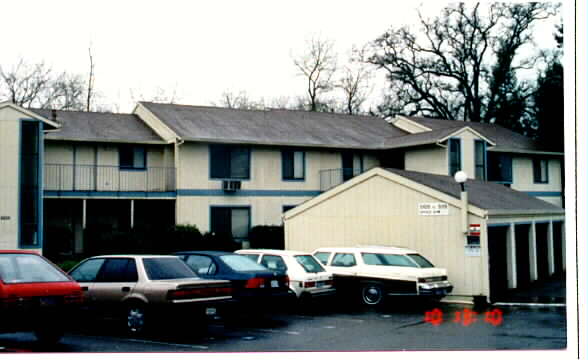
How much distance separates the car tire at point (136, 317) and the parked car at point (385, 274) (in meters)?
6.56

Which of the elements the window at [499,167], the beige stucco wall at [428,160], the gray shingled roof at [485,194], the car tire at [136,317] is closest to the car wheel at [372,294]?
Answer: the gray shingled roof at [485,194]

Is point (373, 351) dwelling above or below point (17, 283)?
below

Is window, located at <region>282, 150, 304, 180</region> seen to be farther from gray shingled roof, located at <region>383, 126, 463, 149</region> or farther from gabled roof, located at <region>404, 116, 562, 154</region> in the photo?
gabled roof, located at <region>404, 116, 562, 154</region>

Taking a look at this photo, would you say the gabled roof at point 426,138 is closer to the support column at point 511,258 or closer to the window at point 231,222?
the window at point 231,222

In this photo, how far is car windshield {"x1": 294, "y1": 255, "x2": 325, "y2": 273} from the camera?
17203 millimetres

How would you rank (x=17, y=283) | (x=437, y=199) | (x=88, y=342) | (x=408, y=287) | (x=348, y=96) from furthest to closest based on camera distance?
(x=348, y=96), (x=437, y=199), (x=408, y=287), (x=88, y=342), (x=17, y=283)

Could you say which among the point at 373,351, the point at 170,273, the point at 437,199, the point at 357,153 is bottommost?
the point at 373,351

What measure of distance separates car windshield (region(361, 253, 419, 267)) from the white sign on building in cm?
196

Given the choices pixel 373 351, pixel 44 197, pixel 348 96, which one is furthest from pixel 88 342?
pixel 348 96

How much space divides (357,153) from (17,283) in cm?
2106

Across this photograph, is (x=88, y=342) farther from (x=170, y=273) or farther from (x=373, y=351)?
(x=373, y=351)

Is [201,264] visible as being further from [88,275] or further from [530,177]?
[530,177]

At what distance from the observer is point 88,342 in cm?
1253

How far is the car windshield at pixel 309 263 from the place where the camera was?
1720cm
